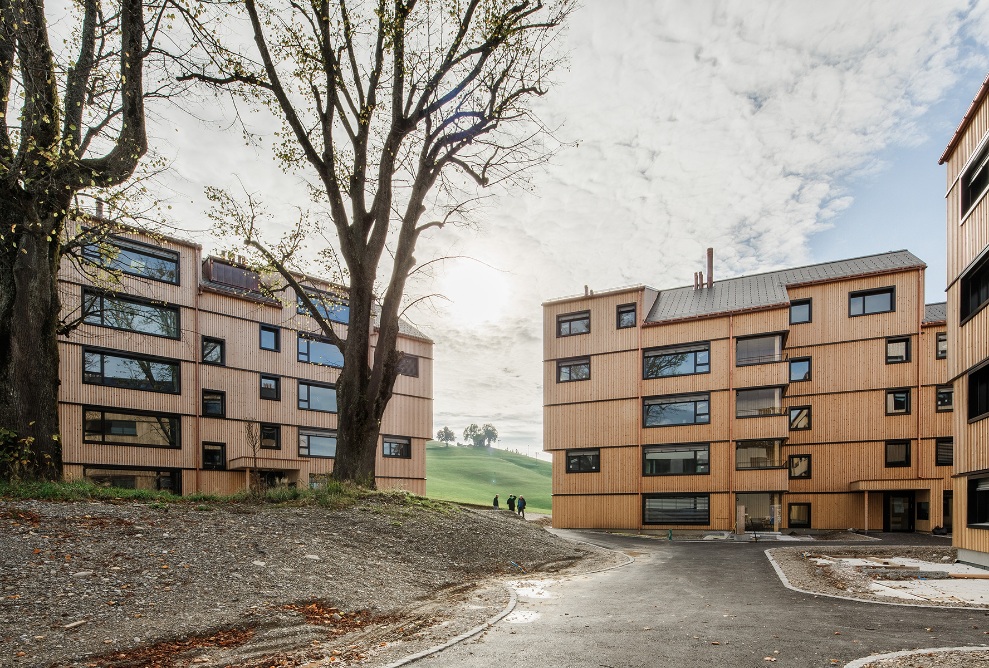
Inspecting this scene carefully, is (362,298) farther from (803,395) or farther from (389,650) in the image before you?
(803,395)

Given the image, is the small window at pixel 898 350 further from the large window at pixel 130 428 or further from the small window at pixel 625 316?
the large window at pixel 130 428

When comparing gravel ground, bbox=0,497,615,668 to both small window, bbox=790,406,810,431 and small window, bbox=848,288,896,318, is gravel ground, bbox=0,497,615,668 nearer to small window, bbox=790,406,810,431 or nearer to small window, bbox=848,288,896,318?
small window, bbox=790,406,810,431

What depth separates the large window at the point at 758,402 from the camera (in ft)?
107

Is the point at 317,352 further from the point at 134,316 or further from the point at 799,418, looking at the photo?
the point at 799,418

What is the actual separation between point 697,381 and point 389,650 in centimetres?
2896

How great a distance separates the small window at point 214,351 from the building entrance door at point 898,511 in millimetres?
35047

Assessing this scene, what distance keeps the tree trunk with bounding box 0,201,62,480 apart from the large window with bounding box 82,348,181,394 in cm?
1544

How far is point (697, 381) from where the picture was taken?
113ft

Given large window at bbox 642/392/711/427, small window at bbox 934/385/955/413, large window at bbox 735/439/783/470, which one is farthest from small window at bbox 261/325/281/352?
small window at bbox 934/385/955/413

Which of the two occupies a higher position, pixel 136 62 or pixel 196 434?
pixel 136 62

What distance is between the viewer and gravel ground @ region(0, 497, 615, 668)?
25.2 feet

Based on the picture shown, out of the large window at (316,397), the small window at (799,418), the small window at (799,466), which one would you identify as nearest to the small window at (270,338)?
the large window at (316,397)

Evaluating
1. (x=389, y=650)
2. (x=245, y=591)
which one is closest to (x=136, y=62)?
(x=245, y=591)

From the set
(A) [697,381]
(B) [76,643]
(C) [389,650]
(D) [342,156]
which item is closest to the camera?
(B) [76,643]
